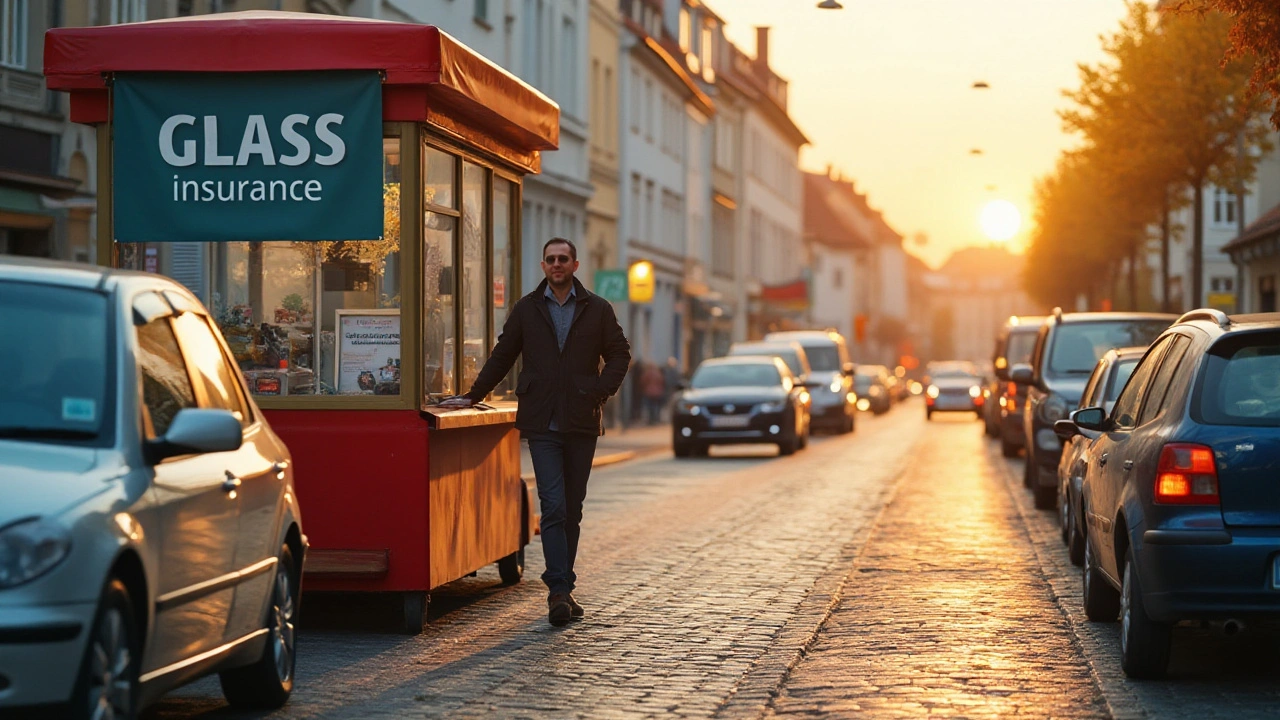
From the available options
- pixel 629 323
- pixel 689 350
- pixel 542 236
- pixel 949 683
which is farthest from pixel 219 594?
pixel 689 350

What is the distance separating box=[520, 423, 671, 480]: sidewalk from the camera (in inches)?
1271

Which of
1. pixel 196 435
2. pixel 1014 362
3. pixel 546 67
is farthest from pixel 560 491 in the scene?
pixel 546 67

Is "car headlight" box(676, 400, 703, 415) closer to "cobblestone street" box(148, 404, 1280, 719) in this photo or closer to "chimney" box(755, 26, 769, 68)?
"cobblestone street" box(148, 404, 1280, 719)

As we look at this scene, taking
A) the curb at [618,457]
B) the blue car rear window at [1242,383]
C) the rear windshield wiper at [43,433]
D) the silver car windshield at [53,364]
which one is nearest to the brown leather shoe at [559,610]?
the blue car rear window at [1242,383]

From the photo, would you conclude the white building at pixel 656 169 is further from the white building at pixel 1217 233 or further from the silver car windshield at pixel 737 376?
the silver car windshield at pixel 737 376

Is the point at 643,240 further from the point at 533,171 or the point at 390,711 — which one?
the point at 390,711

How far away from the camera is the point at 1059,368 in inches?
834

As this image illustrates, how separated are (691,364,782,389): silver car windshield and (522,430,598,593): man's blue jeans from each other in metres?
23.6

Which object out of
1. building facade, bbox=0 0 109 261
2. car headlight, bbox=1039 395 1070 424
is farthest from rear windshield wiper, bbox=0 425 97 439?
building facade, bbox=0 0 109 261

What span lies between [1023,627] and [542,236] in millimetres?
35855

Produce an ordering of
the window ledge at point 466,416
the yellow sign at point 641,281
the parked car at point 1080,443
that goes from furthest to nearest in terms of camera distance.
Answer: the yellow sign at point 641,281
the parked car at point 1080,443
the window ledge at point 466,416

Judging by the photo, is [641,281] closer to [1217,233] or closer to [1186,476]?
[1217,233]

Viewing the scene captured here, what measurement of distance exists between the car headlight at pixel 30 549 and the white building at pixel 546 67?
30701 millimetres

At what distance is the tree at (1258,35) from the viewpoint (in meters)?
13.8
